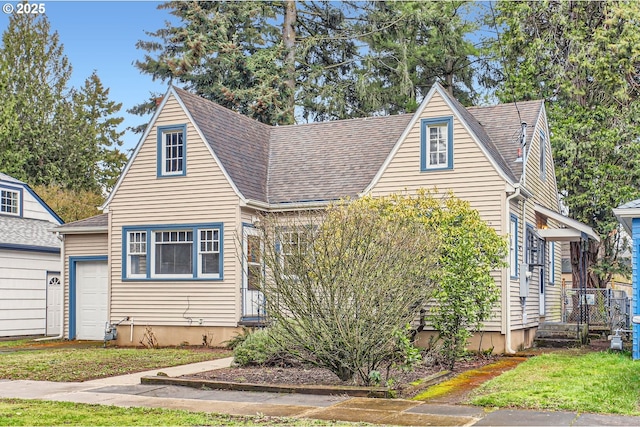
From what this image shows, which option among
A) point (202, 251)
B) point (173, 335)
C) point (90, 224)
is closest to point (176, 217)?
point (202, 251)

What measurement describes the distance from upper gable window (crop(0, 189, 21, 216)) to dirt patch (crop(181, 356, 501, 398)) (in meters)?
15.4

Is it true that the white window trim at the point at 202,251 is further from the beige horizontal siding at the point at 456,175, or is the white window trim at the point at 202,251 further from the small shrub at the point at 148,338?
the beige horizontal siding at the point at 456,175

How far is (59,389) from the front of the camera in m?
12.1

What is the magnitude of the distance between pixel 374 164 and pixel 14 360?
10.6m

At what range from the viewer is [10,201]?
87.5 ft

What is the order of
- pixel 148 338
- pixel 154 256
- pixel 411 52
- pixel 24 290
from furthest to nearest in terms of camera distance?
1. pixel 411 52
2. pixel 24 290
3. pixel 154 256
4. pixel 148 338

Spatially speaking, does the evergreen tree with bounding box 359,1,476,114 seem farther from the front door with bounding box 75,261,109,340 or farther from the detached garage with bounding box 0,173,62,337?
the front door with bounding box 75,261,109,340

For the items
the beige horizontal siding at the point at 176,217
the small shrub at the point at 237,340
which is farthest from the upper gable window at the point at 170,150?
the small shrub at the point at 237,340

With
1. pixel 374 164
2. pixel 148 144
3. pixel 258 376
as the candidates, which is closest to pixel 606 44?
pixel 374 164

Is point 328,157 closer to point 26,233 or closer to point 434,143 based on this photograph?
point 434,143

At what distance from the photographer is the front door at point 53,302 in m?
25.5

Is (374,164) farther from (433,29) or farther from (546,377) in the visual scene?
(433,29)

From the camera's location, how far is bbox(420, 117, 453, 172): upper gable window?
19.0 meters

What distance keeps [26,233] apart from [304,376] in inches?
612
